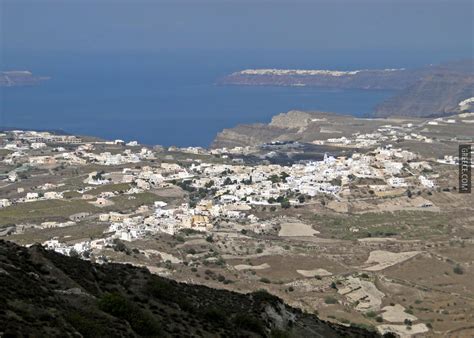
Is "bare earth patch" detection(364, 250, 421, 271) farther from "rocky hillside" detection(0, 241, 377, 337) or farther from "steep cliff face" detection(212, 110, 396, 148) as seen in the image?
"steep cliff face" detection(212, 110, 396, 148)

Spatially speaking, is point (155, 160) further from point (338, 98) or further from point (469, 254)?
point (338, 98)

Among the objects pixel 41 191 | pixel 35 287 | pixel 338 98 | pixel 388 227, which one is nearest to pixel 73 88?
pixel 338 98

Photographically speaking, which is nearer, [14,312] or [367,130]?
[14,312]

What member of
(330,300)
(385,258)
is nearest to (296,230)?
(385,258)

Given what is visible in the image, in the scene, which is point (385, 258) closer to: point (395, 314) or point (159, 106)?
point (395, 314)

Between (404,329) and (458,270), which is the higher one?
(458,270)

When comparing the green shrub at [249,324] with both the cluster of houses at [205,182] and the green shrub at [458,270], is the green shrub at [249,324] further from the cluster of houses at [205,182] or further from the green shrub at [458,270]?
the cluster of houses at [205,182]

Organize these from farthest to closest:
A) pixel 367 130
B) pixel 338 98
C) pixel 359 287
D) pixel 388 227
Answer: pixel 338 98, pixel 367 130, pixel 388 227, pixel 359 287

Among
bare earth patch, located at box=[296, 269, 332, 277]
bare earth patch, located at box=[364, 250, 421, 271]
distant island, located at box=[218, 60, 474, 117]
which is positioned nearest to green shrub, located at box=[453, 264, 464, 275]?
bare earth patch, located at box=[364, 250, 421, 271]
